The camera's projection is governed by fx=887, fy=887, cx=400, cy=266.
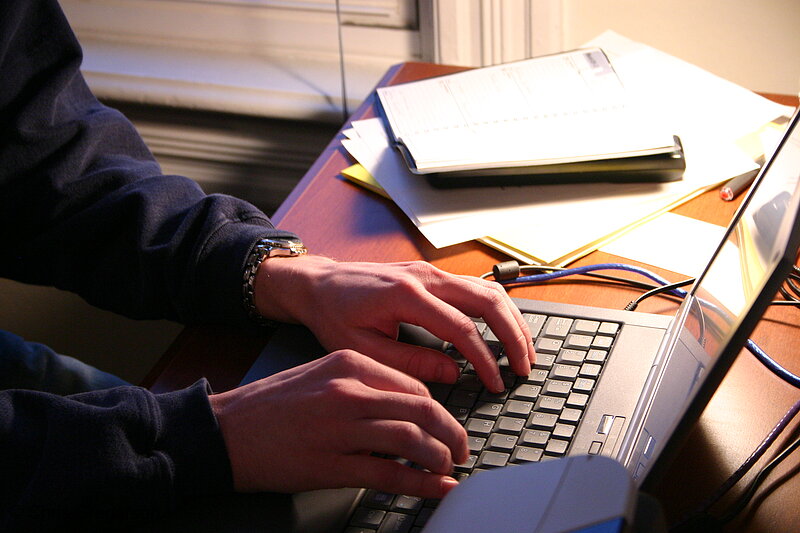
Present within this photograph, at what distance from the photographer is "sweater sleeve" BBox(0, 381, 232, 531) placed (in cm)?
57

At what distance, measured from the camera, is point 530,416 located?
0.61 metres

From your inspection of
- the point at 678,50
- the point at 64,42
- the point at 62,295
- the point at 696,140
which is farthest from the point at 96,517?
the point at 62,295

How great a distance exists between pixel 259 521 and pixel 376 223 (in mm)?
389

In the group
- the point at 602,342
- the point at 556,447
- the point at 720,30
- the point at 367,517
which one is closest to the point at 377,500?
the point at 367,517

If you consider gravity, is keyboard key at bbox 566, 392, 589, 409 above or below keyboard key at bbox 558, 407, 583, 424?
below

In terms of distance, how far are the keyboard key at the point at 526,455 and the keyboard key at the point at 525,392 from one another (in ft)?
0.17

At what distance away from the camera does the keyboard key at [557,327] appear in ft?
2.28

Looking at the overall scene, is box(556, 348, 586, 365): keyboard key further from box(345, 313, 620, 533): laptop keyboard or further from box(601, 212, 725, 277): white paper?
box(601, 212, 725, 277): white paper

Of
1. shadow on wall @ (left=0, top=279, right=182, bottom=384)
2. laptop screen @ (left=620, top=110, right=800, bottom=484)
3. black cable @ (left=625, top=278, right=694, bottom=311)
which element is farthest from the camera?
shadow on wall @ (left=0, top=279, right=182, bottom=384)

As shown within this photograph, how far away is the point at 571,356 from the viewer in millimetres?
668

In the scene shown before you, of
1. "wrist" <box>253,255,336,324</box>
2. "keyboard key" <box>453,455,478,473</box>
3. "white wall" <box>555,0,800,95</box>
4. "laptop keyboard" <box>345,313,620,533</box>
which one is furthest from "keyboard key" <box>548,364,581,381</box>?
"white wall" <box>555,0,800,95</box>

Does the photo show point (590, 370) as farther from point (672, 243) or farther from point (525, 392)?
point (672, 243)

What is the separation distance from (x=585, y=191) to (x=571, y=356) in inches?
10.7

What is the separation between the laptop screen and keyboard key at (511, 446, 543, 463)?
2.2 inches
